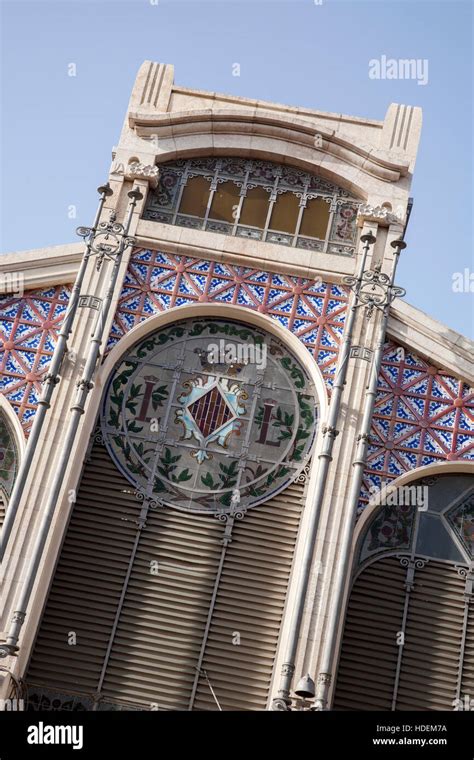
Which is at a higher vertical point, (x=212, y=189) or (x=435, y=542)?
(x=212, y=189)

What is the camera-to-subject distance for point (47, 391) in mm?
17109

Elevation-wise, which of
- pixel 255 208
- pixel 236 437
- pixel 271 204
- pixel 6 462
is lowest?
pixel 6 462

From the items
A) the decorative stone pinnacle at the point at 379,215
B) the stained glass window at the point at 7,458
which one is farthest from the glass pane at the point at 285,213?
the stained glass window at the point at 7,458

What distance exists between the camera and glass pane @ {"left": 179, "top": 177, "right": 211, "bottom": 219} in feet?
64.2

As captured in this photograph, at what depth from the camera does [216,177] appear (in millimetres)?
19891

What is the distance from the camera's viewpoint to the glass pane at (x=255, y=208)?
1950cm

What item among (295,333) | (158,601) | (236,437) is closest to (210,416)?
(236,437)

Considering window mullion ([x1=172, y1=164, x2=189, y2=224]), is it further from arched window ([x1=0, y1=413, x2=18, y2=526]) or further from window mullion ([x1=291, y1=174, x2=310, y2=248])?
arched window ([x1=0, y1=413, x2=18, y2=526])

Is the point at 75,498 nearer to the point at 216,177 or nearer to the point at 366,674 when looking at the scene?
the point at 366,674

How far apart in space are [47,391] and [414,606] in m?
5.75

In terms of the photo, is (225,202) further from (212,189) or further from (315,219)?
(315,219)

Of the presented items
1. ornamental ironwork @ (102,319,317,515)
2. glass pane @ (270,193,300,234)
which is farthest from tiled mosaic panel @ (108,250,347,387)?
glass pane @ (270,193,300,234)

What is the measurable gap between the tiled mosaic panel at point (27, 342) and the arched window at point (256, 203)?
212 centimetres
